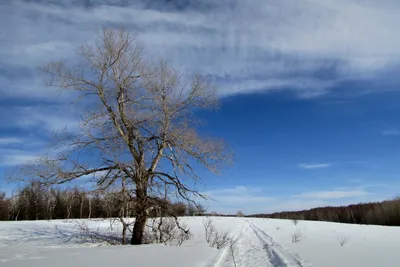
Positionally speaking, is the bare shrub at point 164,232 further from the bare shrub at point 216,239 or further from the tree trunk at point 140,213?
the bare shrub at point 216,239

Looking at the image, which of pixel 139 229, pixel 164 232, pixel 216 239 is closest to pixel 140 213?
pixel 139 229

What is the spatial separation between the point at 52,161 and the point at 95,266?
305 inches

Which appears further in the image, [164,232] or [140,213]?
[164,232]

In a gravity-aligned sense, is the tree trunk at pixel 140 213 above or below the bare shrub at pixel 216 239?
above

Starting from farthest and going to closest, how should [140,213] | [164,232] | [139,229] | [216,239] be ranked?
[164,232]
[139,229]
[140,213]
[216,239]

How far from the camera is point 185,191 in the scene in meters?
15.1

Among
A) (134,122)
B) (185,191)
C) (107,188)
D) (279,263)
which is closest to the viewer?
(279,263)

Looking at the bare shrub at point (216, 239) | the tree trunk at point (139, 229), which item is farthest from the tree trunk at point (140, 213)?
the bare shrub at point (216, 239)

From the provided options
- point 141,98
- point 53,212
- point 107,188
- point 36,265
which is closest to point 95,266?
point 36,265

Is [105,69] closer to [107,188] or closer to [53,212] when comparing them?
[107,188]

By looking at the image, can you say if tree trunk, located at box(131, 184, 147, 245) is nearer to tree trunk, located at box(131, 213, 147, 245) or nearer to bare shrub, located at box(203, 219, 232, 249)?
tree trunk, located at box(131, 213, 147, 245)

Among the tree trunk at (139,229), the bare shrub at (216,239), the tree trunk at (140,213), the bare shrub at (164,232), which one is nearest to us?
the bare shrub at (216,239)

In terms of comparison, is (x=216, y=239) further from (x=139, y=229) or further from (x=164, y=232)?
(x=139, y=229)

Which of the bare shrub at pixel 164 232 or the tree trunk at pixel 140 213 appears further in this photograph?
the bare shrub at pixel 164 232
